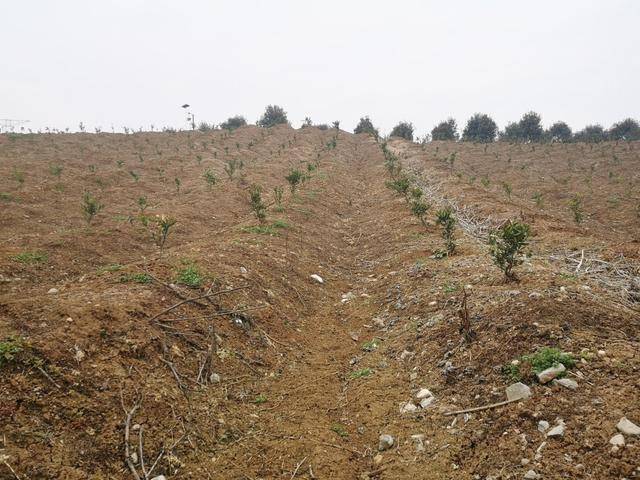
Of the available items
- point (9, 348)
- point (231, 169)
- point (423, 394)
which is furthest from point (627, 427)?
point (231, 169)

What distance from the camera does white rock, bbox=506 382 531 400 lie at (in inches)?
146

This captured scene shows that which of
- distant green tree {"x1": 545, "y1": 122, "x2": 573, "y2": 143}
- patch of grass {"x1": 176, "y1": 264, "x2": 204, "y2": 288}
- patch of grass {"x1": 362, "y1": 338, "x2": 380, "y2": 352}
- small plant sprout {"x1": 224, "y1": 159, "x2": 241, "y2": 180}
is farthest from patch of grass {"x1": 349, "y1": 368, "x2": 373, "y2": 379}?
distant green tree {"x1": 545, "y1": 122, "x2": 573, "y2": 143}

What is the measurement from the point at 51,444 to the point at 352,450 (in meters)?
2.67

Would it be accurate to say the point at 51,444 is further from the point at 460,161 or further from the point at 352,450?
the point at 460,161

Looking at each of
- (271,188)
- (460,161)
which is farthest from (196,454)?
(460,161)

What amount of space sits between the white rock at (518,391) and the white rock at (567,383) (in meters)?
0.27

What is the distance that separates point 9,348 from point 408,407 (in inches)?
161

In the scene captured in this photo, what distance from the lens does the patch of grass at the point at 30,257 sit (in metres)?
7.47

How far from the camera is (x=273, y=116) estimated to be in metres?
52.4

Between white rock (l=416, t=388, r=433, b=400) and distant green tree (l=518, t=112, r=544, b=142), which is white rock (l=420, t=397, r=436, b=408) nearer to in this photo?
white rock (l=416, t=388, r=433, b=400)

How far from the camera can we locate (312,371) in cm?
530

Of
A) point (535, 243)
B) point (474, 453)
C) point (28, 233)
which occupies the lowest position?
point (474, 453)

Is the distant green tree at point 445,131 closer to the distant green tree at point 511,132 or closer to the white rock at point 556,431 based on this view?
the distant green tree at point 511,132

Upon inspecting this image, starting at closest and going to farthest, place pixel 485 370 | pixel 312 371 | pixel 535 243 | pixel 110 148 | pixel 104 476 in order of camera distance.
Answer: pixel 104 476
pixel 485 370
pixel 312 371
pixel 535 243
pixel 110 148
